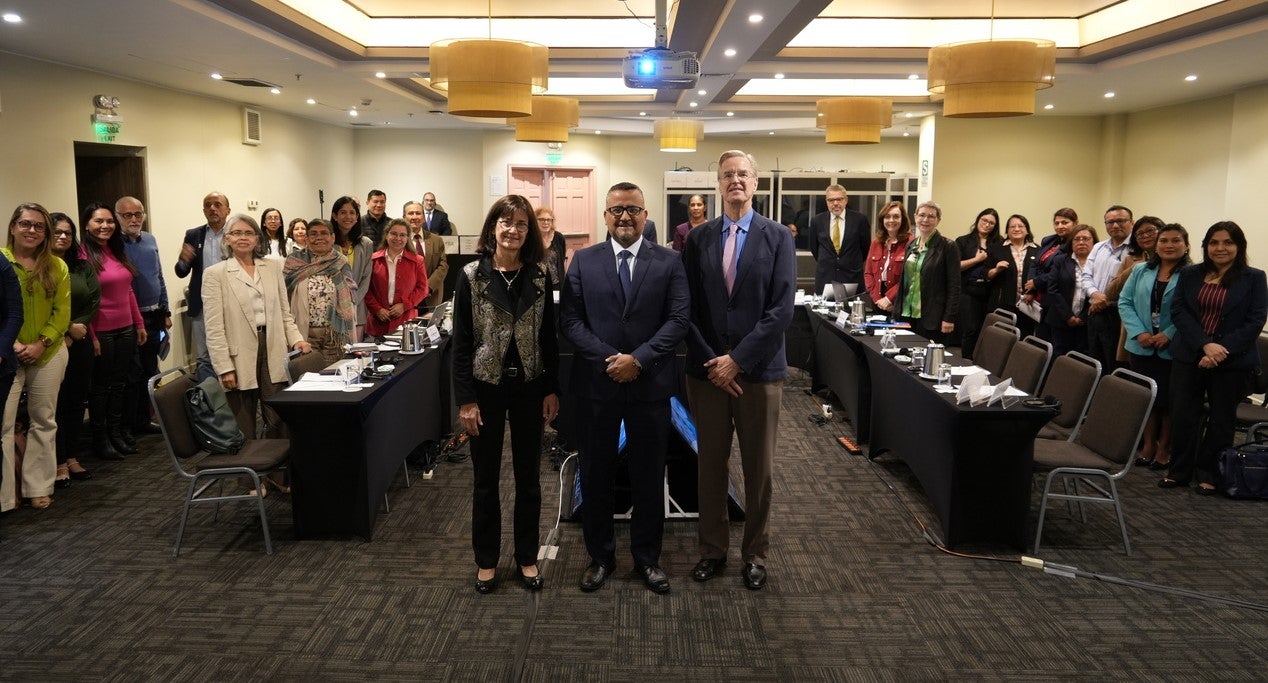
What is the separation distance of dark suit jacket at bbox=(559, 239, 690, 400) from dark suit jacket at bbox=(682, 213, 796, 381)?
124 mm

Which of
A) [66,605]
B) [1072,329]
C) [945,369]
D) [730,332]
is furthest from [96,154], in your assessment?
[1072,329]

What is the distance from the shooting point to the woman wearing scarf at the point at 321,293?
17.1 feet

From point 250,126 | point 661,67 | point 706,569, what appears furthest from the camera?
point 250,126

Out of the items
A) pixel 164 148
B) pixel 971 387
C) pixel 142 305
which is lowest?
pixel 971 387

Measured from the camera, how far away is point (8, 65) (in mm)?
6582

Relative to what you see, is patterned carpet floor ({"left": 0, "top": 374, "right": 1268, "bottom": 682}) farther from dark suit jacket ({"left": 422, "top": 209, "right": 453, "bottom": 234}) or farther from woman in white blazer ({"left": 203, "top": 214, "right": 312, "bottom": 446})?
dark suit jacket ({"left": 422, "top": 209, "right": 453, "bottom": 234})

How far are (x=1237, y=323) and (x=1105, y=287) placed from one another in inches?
61.1

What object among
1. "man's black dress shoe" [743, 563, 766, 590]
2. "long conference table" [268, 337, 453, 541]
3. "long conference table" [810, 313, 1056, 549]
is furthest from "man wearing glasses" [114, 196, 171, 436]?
"long conference table" [810, 313, 1056, 549]

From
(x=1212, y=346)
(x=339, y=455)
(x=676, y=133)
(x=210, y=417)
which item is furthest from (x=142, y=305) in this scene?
(x=1212, y=346)

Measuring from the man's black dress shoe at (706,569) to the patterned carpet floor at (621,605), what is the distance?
0.18ft

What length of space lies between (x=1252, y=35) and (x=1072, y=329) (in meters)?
2.44

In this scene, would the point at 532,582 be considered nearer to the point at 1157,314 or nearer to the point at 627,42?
the point at 1157,314

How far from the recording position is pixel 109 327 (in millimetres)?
5535

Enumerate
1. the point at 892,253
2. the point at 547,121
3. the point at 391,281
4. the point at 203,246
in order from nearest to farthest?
the point at 391,281
the point at 203,246
the point at 892,253
the point at 547,121
